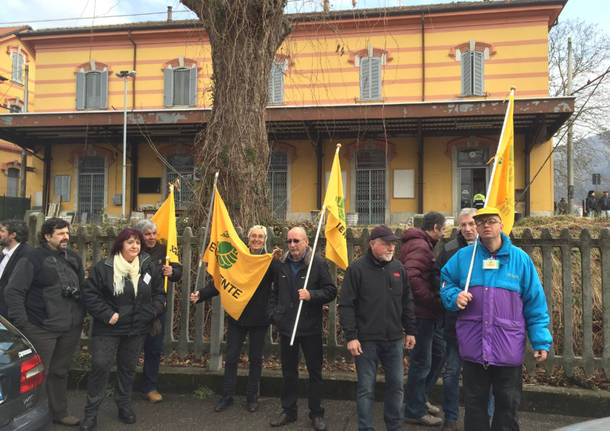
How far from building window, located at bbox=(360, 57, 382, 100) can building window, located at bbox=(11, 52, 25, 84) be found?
2560 centimetres

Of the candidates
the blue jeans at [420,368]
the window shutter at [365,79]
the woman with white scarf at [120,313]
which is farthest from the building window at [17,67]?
the blue jeans at [420,368]

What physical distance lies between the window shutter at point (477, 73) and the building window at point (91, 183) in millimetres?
16573

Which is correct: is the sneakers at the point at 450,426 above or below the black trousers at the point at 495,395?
below

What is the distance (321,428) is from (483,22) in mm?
18680

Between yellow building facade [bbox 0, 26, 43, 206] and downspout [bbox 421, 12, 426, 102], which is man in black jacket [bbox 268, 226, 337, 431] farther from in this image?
yellow building facade [bbox 0, 26, 43, 206]

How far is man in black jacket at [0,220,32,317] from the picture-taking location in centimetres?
402

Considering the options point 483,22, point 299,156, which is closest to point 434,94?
point 483,22

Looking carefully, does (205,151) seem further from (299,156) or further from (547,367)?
(299,156)

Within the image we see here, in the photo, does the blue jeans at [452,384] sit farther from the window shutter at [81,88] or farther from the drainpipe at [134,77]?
the window shutter at [81,88]

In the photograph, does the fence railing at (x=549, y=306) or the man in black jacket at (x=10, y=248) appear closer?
the man in black jacket at (x=10, y=248)

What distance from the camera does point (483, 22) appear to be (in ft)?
59.6

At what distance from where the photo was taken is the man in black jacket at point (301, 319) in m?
4.15

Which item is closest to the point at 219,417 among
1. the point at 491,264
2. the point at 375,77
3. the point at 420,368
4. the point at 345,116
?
the point at 420,368

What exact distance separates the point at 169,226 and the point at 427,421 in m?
3.34
